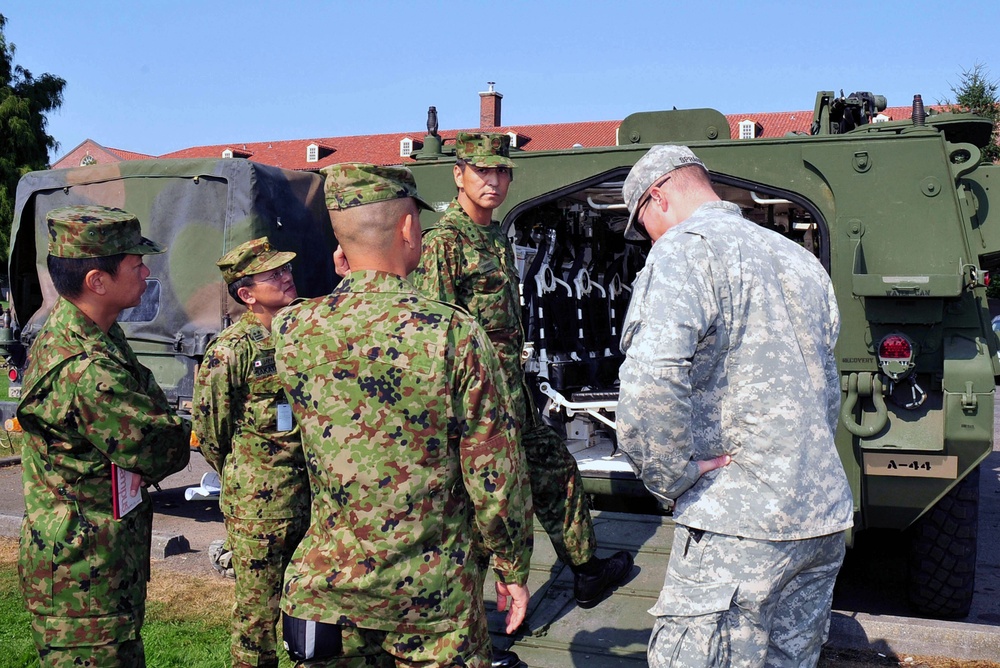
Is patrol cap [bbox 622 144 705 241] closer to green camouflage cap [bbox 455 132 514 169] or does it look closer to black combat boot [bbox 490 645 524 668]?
green camouflage cap [bbox 455 132 514 169]

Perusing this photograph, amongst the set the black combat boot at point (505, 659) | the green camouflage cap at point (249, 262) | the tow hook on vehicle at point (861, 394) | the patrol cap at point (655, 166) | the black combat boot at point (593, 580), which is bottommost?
the black combat boot at point (505, 659)

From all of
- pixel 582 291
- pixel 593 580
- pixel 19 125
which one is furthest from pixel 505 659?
pixel 19 125

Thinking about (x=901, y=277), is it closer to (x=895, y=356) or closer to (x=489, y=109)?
(x=895, y=356)

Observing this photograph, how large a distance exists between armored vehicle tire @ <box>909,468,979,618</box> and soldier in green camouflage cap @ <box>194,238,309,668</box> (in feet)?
9.66

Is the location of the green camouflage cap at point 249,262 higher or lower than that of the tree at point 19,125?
lower

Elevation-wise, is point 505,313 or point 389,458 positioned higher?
point 505,313

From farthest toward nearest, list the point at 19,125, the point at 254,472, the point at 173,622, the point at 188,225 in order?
the point at 19,125 → the point at 188,225 → the point at 173,622 → the point at 254,472

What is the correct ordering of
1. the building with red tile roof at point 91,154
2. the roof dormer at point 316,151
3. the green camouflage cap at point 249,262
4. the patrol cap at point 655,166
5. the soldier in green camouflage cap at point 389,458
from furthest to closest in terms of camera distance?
1. the building with red tile roof at point 91,154
2. the roof dormer at point 316,151
3. the green camouflage cap at point 249,262
4. the patrol cap at point 655,166
5. the soldier in green camouflage cap at point 389,458

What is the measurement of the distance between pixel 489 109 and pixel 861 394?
141 feet

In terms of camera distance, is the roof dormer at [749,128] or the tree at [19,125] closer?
the tree at [19,125]

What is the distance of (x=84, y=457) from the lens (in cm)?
265

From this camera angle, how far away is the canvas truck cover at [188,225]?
5805 mm

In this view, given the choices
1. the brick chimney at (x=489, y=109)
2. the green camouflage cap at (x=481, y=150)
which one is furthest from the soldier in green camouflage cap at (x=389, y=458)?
the brick chimney at (x=489, y=109)

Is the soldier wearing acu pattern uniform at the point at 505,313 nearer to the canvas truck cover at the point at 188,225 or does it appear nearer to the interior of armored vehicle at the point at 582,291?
the interior of armored vehicle at the point at 582,291
